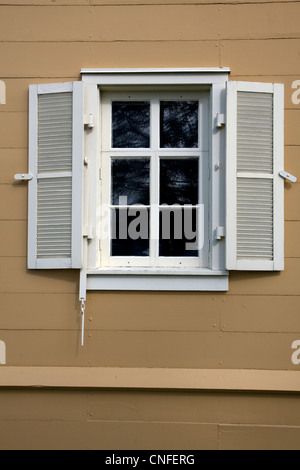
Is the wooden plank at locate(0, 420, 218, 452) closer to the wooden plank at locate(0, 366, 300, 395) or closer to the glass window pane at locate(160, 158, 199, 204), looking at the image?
the wooden plank at locate(0, 366, 300, 395)

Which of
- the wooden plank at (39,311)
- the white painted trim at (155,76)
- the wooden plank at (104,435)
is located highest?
the white painted trim at (155,76)

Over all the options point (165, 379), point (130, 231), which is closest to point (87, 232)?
point (130, 231)

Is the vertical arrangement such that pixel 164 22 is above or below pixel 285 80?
above

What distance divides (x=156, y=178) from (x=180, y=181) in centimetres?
15

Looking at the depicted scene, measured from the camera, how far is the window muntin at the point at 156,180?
3293 mm

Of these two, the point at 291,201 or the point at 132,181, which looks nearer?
the point at 291,201

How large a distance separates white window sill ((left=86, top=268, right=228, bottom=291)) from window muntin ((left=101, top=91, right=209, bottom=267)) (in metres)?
0.13

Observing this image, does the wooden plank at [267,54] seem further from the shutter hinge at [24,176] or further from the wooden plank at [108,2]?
the shutter hinge at [24,176]

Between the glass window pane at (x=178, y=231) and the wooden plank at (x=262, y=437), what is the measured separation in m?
1.10

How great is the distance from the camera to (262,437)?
3.15 metres

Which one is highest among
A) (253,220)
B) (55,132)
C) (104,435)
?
(55,132)

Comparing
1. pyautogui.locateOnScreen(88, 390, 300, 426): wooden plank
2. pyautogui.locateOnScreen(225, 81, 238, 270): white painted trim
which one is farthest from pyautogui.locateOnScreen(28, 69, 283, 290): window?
pyautogui.locateOnScreen(88, 390, 300, 426): wooden plank

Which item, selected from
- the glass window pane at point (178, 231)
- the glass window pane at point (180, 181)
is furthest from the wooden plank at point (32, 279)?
the glass window pane at point (180, 181)

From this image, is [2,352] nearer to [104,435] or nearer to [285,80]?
[104,435]
